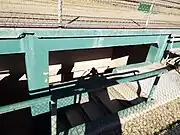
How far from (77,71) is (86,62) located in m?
0.46

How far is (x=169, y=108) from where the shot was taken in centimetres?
395

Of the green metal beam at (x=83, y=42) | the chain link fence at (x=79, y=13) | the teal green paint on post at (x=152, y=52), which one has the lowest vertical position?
the teal green paint on post at (x=152, y=52)

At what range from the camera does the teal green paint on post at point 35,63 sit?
3.00 meters

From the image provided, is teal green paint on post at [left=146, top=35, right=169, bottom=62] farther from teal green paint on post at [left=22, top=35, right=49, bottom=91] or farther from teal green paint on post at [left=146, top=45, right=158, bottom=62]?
teal green paint on post at [left=22, top=35, right=49, bottom=91]

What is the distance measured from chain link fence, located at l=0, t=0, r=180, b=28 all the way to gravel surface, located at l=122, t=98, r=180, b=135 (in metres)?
1.97

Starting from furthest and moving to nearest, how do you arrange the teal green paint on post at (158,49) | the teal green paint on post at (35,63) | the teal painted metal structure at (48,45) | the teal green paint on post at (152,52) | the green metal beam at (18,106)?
the teal green paint on post at (152,52) → the teal green paint on post at (158,49) → the teal green paint on post at (35,63) → the teal painted metal structure at (48,45) → the green metal beam at (18,106)

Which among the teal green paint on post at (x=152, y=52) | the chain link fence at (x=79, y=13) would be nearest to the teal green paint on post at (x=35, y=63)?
the chain link fence at (x=79, y=13)

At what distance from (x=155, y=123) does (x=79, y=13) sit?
2.66 meters

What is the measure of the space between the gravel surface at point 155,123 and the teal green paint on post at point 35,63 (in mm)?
1677

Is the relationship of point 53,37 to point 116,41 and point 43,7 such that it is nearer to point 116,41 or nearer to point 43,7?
point 43,7

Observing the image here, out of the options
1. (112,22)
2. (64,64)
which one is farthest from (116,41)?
(64,64)

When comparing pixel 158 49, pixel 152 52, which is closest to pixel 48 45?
pixel 158 49

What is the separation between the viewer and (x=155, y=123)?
134 inches

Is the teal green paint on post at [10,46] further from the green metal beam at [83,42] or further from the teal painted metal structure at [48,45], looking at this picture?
the green metal beam at [83,42]
